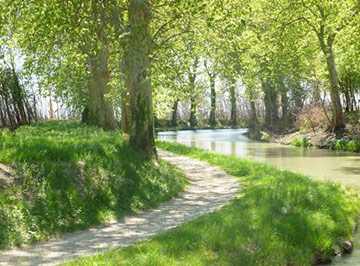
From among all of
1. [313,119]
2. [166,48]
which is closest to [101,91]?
[166,48]

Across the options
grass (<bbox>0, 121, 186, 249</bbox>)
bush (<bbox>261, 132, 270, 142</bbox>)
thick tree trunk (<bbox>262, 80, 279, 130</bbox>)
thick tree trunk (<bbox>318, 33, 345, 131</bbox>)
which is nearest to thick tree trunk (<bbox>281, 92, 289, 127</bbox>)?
thick tree trunk (<bbox>262, 80, 279, 130</bbox>)

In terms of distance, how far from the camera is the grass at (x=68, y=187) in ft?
28.3

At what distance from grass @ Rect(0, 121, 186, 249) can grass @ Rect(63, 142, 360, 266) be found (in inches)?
74.5

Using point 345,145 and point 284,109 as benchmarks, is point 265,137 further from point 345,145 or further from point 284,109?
point 345,145

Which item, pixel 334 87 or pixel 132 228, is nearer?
pixel 132 228

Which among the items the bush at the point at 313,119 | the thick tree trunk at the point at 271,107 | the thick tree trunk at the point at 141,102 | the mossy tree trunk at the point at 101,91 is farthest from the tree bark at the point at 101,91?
the thick tree trunk at the point at 271,107

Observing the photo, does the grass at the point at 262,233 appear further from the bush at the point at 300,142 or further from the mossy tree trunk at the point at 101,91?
the bush at the point at 300,142

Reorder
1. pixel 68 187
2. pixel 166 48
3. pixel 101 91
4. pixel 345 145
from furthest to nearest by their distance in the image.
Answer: pixel 345 145
pixel 101 91
pixel 166 48
pixel 68 187

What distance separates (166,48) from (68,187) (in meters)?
5.23

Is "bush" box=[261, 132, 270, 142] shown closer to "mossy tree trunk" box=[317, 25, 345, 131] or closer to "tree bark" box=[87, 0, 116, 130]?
"mossy tree trunk" box=[317, 25, 345, 131]

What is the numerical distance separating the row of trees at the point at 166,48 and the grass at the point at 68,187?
7.55ft

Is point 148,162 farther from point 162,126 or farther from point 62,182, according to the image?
point 162,126

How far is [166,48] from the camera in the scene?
13.3 meters

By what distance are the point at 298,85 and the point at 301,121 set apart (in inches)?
287
